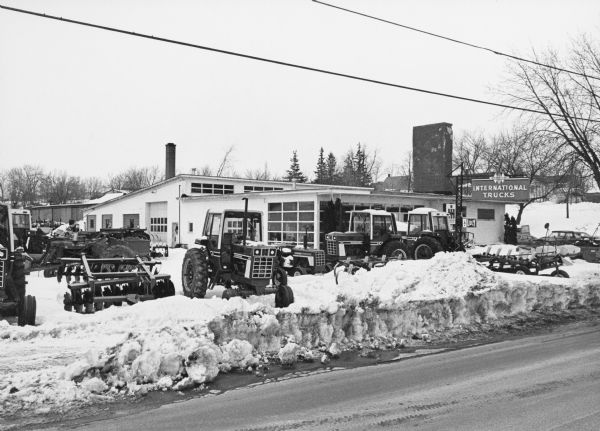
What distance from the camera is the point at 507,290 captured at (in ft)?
41.5

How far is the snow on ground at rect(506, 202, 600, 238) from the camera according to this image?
63750 mm

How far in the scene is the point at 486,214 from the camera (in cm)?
4156

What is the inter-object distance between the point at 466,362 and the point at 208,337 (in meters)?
3.82

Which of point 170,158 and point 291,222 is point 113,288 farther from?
point 170,158

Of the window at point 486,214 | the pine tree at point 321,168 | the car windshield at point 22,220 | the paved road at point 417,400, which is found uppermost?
the pine tree at point 321,168

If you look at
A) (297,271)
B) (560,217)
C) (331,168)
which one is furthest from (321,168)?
(297,271)

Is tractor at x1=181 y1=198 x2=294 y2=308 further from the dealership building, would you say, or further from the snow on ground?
the snow on ground

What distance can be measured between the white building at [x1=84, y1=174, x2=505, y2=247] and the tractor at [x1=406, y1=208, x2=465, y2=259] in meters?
3.26

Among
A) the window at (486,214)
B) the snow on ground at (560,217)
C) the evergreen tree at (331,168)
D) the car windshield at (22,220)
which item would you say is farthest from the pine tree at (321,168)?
the car windshield at (22,220)

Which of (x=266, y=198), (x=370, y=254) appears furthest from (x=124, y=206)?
(x=370, y=254)

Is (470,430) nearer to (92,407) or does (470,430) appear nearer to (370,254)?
(92,407)

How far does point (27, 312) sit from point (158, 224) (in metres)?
32.1

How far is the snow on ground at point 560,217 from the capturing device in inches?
2510

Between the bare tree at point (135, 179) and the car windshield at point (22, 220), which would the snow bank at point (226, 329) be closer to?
the car windshield at point (22, 220)
